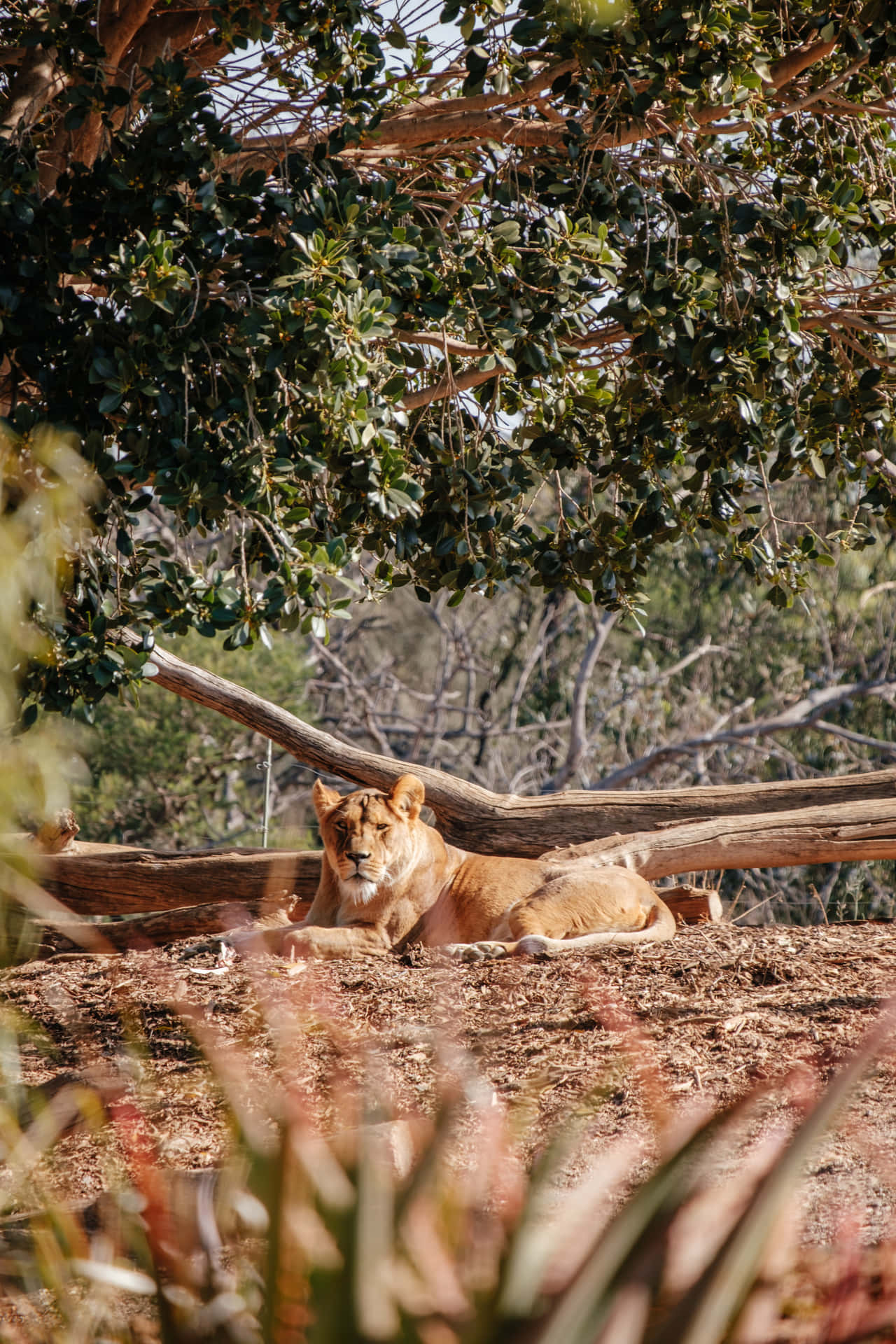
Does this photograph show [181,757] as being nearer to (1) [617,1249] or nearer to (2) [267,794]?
(2) [267,794]

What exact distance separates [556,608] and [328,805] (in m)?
9.32

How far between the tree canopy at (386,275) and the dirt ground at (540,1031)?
1455 mm

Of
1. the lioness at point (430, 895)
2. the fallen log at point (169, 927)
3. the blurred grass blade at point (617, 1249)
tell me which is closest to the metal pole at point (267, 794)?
the lioness at point (430, 895)

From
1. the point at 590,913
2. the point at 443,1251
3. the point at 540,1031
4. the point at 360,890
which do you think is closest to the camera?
the point at 443,1251

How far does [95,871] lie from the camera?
760 cm

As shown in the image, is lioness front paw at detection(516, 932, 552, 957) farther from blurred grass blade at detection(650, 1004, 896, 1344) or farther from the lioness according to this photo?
blurred grass blade at detection(650, 1004, 896, 1344)

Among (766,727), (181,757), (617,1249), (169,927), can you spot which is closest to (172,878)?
(169,927)

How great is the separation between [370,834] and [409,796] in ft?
1.02

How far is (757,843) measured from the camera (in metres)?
6.86

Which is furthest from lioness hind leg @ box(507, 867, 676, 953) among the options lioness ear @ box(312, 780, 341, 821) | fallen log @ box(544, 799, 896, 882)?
lioness ear @ box(312, 780, 341, 821)

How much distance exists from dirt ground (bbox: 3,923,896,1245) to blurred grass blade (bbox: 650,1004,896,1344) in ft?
4.24

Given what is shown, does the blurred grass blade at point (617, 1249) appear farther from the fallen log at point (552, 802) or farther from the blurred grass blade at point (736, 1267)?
the fallen log at point (552, 802)

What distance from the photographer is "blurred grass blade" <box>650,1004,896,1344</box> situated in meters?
1.29

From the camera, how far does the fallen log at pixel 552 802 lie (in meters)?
7.18
